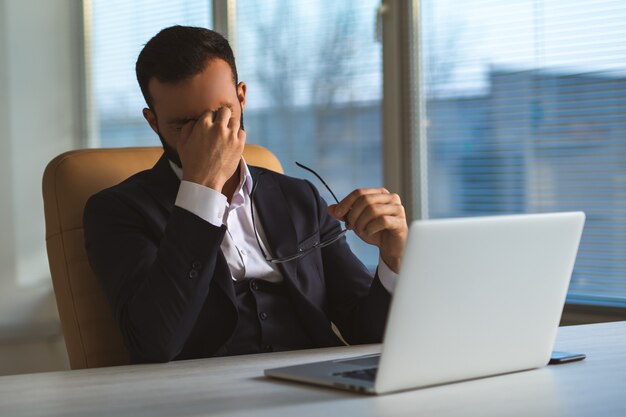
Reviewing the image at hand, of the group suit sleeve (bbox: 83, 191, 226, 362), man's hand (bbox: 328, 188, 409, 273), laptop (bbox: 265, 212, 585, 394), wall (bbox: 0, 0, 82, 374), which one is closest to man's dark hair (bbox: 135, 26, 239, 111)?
suit sleeve (bbox: 83, 191, 226, 362)

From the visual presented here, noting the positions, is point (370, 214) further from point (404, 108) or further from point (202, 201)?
point (404, 108)

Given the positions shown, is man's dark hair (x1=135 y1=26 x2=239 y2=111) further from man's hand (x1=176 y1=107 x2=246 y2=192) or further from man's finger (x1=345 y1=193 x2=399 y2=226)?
man's finger (x1=345 y1=193 x2=399 y2=226)

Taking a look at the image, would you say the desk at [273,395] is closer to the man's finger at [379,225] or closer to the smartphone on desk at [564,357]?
the smartphone on desk at [564,357]

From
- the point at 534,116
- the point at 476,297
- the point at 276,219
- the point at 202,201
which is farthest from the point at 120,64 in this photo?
the point at 476,297

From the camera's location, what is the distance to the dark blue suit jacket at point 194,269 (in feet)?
5.01

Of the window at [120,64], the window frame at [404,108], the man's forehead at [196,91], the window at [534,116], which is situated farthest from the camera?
the window at [120,64]

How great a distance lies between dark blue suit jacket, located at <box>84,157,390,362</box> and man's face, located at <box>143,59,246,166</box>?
90 mm

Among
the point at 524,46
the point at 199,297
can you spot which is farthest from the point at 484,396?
the point at 524,46

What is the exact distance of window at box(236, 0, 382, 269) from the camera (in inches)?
129

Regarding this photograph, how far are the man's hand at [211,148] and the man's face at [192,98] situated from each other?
1.1 inches

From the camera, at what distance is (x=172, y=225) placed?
5.03ft

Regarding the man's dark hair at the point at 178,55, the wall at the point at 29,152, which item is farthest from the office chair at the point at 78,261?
the wall at the point at 29,152

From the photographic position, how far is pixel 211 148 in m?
1.67

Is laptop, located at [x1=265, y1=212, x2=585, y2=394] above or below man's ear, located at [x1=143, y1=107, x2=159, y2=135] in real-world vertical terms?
below
